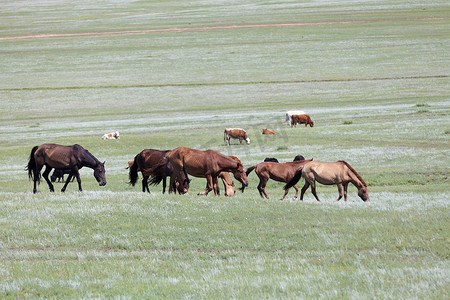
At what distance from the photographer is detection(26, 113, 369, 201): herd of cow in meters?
18.3

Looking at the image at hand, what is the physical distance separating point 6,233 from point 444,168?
60.1 ft

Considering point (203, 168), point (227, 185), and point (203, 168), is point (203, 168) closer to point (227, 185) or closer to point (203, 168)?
point (203, 168)

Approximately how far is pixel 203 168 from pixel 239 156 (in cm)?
1395

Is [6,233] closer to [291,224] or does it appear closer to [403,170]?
[291,224]

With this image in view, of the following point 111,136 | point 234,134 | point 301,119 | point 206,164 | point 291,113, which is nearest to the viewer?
point 206,164

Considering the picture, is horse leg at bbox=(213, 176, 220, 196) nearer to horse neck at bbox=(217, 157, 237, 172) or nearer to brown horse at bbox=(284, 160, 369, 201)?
horse neck at bbox=(217, 157, 237, 172)

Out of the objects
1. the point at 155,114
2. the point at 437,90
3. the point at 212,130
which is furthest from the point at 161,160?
the point at 437,90

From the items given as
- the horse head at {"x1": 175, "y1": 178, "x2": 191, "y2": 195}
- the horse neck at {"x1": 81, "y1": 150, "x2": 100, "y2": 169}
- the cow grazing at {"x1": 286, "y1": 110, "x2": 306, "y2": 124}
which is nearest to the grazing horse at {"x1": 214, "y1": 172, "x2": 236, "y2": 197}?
the horse head at {"x1": 175, "y1": 178, "x2": 191, "y2": 195}

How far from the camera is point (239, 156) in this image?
107 feet

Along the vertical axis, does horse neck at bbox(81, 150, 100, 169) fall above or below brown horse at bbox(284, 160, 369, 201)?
above

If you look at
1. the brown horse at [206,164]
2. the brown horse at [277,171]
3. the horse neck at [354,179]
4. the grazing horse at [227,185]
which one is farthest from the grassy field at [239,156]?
the grazing horse at [227,185]

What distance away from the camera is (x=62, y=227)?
14.6m

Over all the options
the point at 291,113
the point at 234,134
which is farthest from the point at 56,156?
the point at 291,113

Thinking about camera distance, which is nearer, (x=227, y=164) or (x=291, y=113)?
(x=227, y=164)
